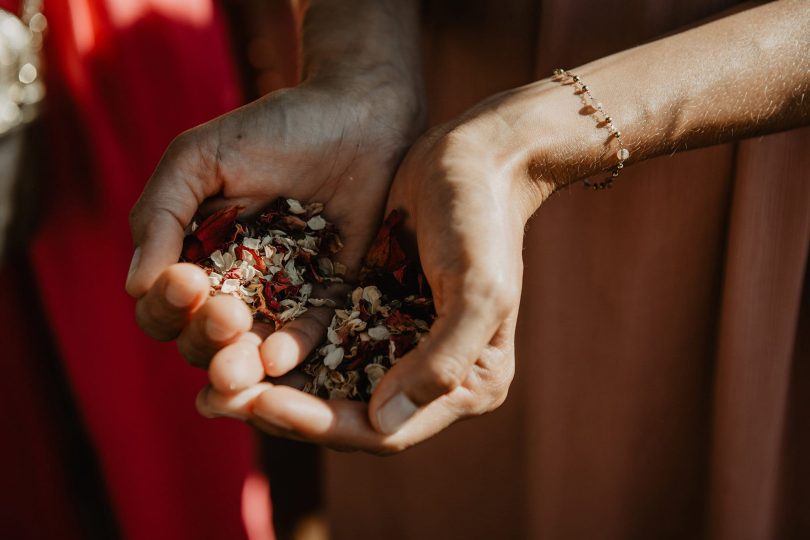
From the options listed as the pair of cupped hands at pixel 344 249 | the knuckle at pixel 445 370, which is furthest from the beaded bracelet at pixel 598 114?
the knuckle at pixel 445 370

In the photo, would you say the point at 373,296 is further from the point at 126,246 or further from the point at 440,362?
the point at 126,246

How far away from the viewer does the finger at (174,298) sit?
2.45 feet

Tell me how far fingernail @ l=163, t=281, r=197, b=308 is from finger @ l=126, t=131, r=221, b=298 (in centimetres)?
4

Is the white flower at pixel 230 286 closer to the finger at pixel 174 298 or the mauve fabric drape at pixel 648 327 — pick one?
the finger at pixel 174 298

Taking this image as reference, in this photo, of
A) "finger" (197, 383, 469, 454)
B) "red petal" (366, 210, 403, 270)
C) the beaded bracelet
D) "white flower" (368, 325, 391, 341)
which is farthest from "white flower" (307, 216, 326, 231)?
the beaded bracelet

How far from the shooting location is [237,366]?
28.5 inches

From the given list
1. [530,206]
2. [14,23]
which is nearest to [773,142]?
[530,206]

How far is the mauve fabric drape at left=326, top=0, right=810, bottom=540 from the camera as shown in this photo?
37.8 inches

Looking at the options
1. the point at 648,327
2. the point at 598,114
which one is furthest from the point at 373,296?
the point at 648,327

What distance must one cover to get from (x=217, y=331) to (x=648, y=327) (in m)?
0.78

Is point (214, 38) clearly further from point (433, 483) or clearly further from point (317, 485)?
point (317, 485)

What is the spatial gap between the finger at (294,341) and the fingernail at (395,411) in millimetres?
174

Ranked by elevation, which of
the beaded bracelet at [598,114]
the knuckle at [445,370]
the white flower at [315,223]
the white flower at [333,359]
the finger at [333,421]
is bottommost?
the finger at [333,421]

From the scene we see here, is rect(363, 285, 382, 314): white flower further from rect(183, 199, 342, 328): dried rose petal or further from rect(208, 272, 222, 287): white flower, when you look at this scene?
rect(208, 272, 222, 287): white flower
